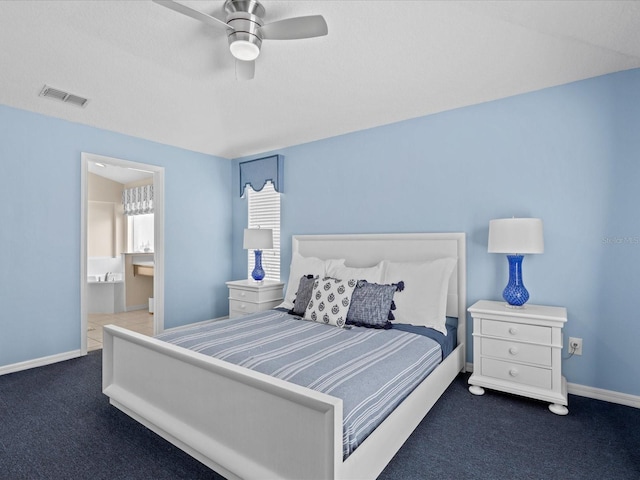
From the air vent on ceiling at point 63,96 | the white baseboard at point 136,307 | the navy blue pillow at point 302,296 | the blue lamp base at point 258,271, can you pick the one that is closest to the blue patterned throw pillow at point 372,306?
the navy blue pillow at point 302,296

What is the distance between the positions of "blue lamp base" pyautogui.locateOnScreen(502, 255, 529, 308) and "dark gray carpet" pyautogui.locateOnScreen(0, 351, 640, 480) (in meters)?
0.73

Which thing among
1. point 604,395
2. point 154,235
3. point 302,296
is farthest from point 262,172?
point 604,395

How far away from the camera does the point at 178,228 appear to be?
15.1 ft

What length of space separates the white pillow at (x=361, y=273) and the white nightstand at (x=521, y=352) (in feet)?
2.86

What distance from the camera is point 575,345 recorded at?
2.72 metres

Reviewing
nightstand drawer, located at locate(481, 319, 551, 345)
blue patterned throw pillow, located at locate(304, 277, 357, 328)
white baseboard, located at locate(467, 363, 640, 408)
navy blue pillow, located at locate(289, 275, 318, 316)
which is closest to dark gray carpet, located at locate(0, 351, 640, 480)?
white baseboard, located at locate(467, 363, 640, 408)

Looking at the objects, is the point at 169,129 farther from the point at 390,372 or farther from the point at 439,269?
the point at 390,372

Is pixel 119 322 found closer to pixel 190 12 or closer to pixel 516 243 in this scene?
pixel 190 12

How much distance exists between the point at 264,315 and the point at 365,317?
96 cm

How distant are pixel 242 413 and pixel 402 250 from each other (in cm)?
228

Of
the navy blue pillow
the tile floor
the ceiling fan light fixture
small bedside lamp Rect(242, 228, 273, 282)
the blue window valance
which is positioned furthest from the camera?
the blue window valance

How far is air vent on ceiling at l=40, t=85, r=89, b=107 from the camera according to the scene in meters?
2.97

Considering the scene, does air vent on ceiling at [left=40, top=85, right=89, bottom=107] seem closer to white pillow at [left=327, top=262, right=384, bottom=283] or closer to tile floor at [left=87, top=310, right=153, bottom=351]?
tile floor at [left=87, top=310, right=153, bottom=351]

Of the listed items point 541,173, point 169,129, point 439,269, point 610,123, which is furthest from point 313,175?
point 610,123
